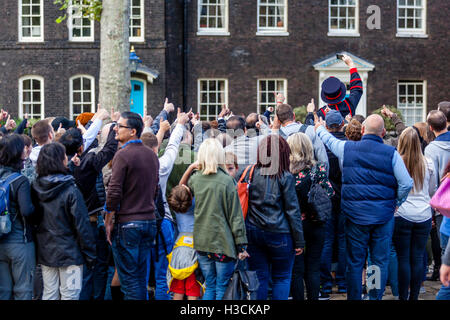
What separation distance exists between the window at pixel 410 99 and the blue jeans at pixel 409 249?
1739 cm

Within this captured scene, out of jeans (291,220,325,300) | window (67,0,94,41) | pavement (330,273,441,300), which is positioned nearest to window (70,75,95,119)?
window (67,0,94,41)

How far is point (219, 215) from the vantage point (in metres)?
5.35

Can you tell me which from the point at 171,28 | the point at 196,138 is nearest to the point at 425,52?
the point at 171,28

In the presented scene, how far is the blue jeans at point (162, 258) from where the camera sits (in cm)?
623

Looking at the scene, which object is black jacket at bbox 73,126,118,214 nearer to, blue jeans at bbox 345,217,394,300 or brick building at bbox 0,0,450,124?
blue jeans at bbox 345,217,394,300

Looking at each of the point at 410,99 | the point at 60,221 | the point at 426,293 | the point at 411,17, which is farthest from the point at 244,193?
the point at 411,17

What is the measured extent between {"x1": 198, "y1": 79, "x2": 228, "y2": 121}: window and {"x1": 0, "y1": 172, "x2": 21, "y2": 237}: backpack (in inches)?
655

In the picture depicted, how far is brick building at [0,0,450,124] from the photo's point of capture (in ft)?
68.4

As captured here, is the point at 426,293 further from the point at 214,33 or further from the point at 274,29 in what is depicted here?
the point at 274,29

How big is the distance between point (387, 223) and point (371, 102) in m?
17.1

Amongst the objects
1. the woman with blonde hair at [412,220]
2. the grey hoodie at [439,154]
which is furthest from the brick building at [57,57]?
the woman with blonde hair at [412,220]

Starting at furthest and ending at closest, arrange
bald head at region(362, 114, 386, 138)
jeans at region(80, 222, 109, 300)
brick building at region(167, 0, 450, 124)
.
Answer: brick building at region(167, 0, 450, 124) < jeans at region(80, 222, 109, 300) < bald head at region(362, 114, 386, 138)

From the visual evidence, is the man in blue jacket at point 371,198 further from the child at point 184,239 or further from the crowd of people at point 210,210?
the child at point 184,239

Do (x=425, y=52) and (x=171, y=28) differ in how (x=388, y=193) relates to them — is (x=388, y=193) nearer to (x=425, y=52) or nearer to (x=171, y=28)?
(x=171, y=28)
